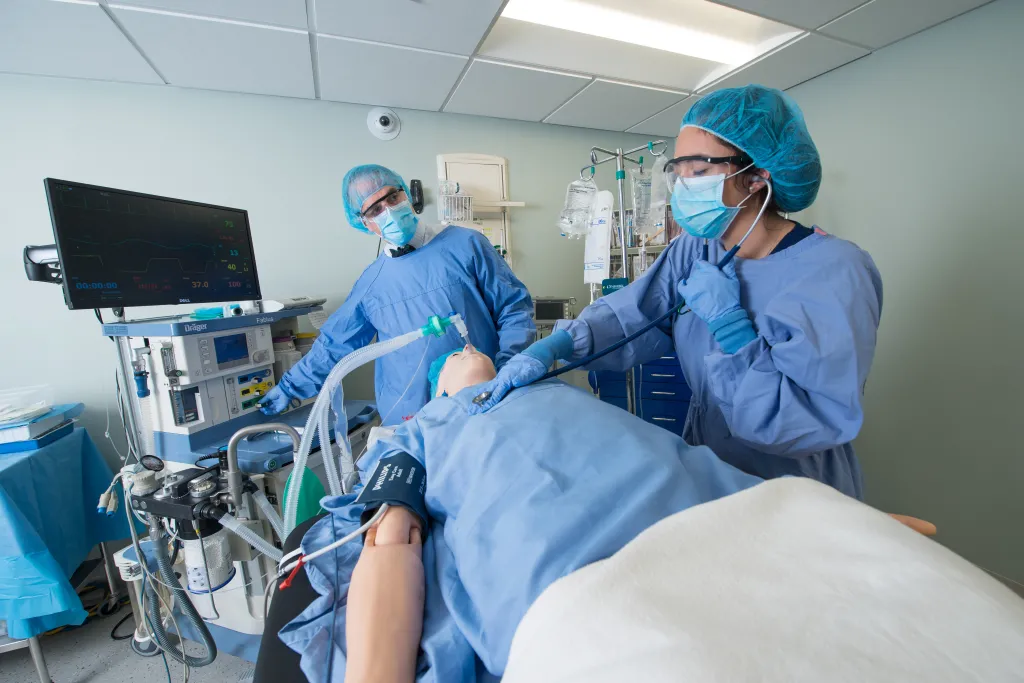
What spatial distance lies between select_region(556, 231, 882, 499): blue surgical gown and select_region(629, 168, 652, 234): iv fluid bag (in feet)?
3.89

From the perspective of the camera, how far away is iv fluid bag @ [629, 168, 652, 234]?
216 centimetres

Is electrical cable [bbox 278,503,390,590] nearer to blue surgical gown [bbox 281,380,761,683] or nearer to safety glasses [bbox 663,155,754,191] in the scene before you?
blue surgical gown [bbox 281,380,761,683]

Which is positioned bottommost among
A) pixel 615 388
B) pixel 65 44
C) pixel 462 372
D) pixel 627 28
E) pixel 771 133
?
pixel 615 388

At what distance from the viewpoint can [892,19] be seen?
1.81 metres

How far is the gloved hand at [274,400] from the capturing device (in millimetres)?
1572

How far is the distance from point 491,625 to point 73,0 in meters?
2.19

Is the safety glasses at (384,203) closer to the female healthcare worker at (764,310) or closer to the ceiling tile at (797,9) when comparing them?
the female healthcare worker at (764,310)

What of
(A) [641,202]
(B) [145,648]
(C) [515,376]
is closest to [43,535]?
(B) [145,648]

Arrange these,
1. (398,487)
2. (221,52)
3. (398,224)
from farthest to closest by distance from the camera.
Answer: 1. (221,52)
2. (398,224)
3. (398,487)

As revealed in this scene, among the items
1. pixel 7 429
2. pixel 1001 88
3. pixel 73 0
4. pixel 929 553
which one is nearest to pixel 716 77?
pixel 1001 88

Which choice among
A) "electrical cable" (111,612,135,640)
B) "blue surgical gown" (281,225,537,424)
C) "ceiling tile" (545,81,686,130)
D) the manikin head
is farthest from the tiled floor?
"ceiling tile" (545,81,686,130)

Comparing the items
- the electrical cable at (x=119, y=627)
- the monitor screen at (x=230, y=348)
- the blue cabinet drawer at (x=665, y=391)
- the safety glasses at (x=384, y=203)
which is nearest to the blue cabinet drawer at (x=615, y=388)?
the blue cabinet drawer at (x=665, y=391)

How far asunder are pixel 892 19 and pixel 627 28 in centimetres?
115

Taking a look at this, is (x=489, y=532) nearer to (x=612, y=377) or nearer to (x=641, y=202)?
(x=612, y=377)
